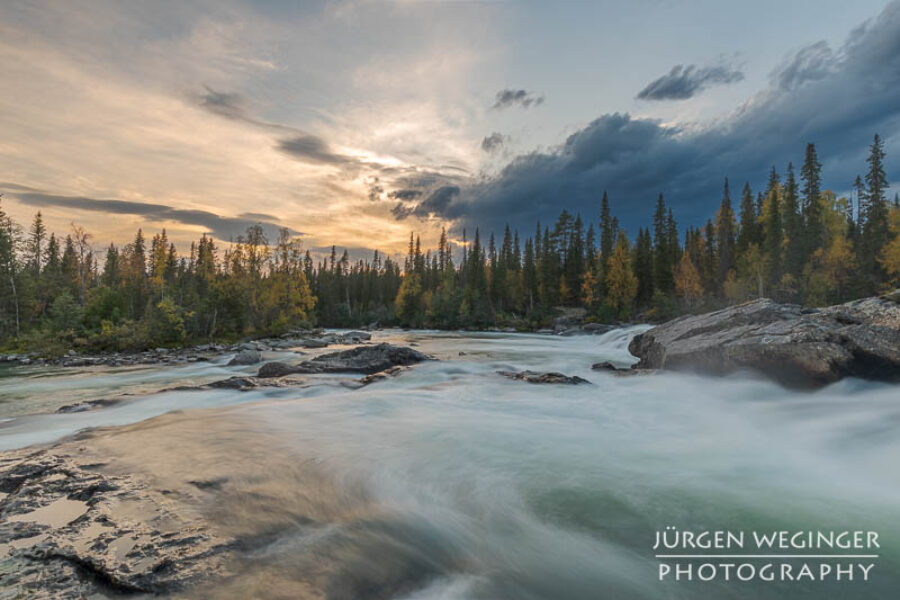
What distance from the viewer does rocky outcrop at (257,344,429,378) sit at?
1259 cm

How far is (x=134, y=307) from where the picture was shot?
38906mm

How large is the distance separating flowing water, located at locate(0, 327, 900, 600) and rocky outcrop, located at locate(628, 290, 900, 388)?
0.48 metres

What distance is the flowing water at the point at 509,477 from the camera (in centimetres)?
297

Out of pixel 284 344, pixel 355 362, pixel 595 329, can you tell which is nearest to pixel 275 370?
pixel 355 362

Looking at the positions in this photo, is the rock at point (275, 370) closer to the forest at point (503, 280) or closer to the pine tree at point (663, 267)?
the forest at point (503, 280)

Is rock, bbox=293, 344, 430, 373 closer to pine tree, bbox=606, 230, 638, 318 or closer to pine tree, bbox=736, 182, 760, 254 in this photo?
pine tree, bbox=606, 230, 638, 318

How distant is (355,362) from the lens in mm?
13562

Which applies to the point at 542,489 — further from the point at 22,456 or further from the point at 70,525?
Result: the point at 22,456

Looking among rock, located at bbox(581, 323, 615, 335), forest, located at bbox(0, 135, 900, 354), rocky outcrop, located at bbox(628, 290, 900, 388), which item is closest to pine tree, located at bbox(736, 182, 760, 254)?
forest, located at bbox(0, 135, 900, 354)

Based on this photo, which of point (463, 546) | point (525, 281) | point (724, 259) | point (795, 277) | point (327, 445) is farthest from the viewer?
point (525, 281)

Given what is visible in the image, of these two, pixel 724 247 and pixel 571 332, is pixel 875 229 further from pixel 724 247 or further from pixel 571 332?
pixel 571 332

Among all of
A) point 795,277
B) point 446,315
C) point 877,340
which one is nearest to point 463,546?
point 877,340

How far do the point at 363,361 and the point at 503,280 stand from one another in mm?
61521

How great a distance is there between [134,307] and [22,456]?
43.4m
